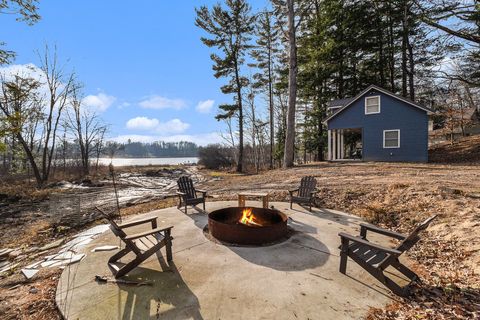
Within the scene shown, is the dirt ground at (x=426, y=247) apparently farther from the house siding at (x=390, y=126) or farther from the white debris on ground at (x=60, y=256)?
the house siding at (x=390, y=126)

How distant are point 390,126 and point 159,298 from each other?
16629 mm

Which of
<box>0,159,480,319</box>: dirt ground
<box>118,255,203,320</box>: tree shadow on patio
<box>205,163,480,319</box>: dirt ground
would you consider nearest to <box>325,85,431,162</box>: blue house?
<box>205,163,480,319</box>: dirt ground

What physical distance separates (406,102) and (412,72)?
348 inches

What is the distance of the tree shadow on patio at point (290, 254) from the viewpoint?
3.42m

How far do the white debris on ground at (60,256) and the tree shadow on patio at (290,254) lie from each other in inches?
95.2

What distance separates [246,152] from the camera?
39969 millimetres

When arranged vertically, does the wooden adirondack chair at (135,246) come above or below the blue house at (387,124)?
below

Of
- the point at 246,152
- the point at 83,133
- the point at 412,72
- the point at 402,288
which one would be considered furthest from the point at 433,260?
the point at 246,152

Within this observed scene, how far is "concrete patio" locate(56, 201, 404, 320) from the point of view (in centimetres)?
246

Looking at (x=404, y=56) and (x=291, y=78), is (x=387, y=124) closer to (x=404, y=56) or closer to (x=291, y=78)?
(x=291, y=78)

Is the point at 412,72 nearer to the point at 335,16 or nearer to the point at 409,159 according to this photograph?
the point at 335,16

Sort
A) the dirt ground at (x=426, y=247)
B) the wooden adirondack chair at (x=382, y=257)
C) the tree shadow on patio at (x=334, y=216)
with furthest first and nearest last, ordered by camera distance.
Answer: the tree shadow on patio at (x=334, y=216)
the wooden adirondack chair at (x=382, y=257)
the dirt ground at (x=426, y=247)

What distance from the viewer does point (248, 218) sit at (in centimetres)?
503

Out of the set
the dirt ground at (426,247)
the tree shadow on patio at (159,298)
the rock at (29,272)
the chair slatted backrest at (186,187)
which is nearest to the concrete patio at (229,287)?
the tree shadow on patio at (159,298)
